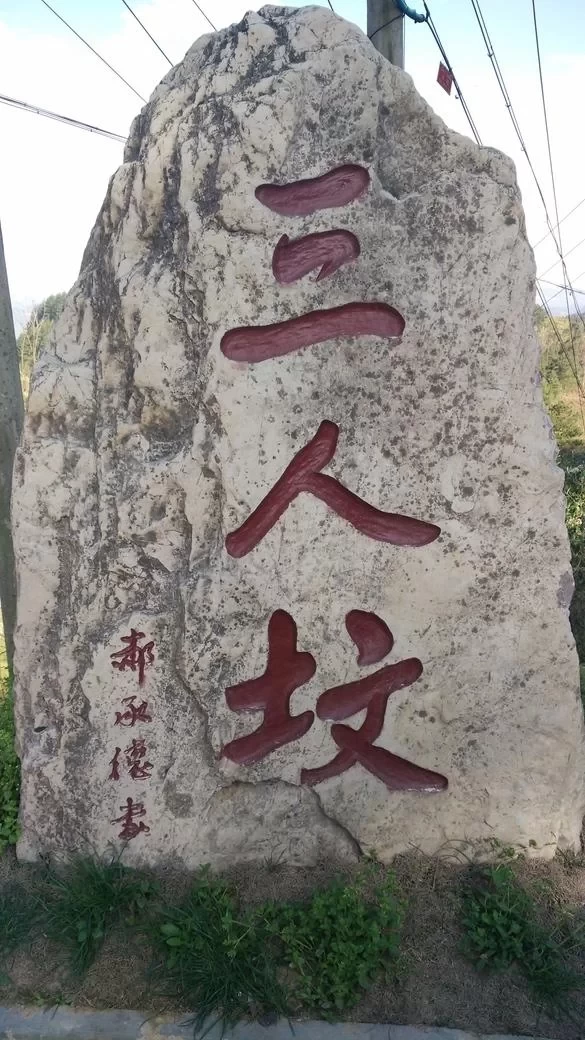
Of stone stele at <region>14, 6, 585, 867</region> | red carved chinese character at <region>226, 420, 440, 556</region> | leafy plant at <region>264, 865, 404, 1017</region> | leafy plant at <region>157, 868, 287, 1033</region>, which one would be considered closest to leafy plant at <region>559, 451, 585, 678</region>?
stone stele at <region>14, 6, 585, 867</region>

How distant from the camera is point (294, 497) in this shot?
2596 millimetres

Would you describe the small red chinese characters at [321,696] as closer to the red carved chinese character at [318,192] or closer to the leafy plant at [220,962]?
the leafy plant at [220,962]

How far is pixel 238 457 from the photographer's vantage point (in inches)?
101

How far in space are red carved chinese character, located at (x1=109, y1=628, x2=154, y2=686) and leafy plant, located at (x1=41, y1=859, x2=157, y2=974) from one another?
28.4 inches

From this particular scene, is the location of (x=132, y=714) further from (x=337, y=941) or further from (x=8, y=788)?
(x=337, y=941)

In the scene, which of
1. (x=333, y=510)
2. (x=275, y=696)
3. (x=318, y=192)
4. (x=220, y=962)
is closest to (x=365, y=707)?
(x=275, y=696)

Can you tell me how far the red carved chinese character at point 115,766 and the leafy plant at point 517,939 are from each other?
→ 1.35 m

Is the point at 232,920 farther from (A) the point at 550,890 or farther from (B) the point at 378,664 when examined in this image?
(A) the point at 550,890

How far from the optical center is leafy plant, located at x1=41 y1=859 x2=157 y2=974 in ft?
8.24

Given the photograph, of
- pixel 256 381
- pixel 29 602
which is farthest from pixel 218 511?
pixel 29 602

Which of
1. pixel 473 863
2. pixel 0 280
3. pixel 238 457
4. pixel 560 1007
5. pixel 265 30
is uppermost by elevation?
pixel 265 30

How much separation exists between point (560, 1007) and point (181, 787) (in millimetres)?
1447

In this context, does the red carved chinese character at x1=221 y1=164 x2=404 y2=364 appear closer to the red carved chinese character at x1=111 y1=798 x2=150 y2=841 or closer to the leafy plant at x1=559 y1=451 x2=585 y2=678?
the red carved chinese character at x1=111 y1=798 x2=150 y2=841

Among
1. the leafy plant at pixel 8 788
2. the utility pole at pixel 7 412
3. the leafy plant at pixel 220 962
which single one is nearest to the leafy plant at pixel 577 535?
the leafy plant at pixel 220 962
